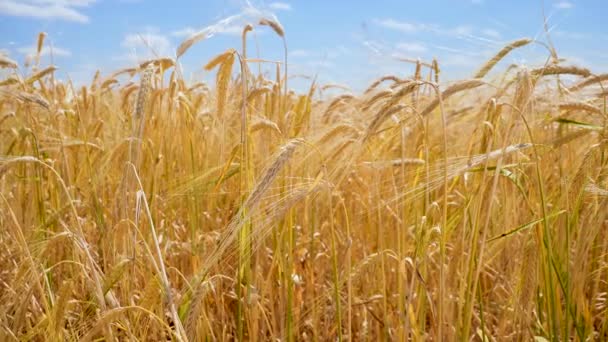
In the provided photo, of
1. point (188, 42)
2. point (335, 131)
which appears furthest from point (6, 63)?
point (335, 131)

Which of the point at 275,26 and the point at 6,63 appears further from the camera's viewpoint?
the point at 6,63

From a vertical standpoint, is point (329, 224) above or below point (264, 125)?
below

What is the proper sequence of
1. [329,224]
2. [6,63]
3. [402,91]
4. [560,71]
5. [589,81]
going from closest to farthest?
[402,91], [560,71], [589,81], [329,224], [6,63]

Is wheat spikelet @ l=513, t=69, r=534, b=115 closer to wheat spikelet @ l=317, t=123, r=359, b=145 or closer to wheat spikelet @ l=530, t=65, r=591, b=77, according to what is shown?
wheat spikelet @ l=530, t=65, r=591, b=77

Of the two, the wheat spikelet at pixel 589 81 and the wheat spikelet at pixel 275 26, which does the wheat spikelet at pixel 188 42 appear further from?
the wheat spikelet at pixel 589 81

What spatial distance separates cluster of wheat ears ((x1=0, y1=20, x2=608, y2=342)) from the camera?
4.02 ft

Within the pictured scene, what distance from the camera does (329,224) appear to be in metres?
2.06

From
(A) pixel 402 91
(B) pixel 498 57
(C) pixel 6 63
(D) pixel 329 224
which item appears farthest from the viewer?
(C) pixel 6 63

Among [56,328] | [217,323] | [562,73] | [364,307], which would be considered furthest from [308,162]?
[56,328]

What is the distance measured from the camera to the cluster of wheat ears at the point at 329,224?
4.02 ft

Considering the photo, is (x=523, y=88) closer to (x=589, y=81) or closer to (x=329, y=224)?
(x=589, y=81)

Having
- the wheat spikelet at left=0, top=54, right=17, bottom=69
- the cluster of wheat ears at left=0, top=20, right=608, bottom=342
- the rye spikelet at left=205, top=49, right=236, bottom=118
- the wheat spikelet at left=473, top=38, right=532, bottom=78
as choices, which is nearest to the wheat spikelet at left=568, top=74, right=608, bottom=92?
the cluster of wheat ears at left=0, top=20, right=608, bottom=342

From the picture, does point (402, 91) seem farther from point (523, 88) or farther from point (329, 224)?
point (329, 224)

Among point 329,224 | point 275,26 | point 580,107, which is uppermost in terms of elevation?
point 275,26
